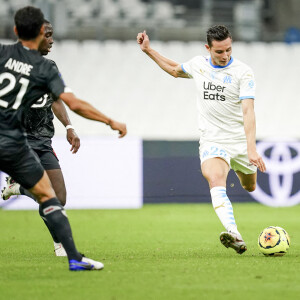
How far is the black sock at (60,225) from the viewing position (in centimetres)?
578

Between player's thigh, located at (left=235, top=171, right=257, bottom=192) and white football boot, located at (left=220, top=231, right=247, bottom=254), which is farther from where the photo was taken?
player's thigh, located at (left=235, top=171, right=257, bottom=192)

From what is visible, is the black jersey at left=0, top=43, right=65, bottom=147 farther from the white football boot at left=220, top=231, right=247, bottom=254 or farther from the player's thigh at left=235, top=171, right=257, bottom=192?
the player's thigh at left=235, top=171, right=257, bottom=192

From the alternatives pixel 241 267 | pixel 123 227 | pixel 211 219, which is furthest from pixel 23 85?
pixel 211 219

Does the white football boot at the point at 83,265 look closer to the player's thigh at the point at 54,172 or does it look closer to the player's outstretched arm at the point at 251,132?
the player's thigh at the point at 54,172

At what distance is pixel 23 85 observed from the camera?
5680mm

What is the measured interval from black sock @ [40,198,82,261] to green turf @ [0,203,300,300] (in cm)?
18

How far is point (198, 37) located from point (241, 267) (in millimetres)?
13508

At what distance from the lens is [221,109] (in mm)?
7523

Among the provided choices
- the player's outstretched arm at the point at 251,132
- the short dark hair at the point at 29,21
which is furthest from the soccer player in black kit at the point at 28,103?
the player's outstretched arm at the point at 251,132

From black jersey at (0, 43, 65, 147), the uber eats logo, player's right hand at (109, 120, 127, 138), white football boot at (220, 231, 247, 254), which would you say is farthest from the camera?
the uber eats logo

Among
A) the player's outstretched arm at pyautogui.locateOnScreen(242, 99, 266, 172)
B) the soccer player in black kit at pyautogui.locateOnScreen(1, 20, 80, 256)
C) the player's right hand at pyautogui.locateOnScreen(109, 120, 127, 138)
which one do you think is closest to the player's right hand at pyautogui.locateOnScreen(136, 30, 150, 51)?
the soccer player in black kit at pyautogui.locateOnScreen(1, 20, 80, 256)

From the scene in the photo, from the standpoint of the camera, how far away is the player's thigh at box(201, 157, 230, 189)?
23.5 feet

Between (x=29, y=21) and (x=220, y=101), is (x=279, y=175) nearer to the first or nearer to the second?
(x=220, y=101)

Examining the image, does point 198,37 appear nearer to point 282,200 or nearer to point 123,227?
point 282,200
